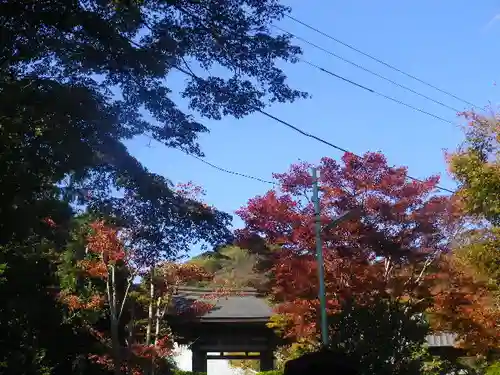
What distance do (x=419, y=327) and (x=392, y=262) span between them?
202 centimetres

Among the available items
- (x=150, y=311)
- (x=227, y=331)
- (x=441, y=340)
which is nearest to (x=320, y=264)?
(x=150, y=311)

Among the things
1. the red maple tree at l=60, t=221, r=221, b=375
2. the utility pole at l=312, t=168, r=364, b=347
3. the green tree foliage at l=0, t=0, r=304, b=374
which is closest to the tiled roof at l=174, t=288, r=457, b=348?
the red maple tree at l=60, t=221, r=221, b=375

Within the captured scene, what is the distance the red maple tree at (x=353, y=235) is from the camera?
43.0 ft

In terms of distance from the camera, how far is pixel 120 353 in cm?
1470

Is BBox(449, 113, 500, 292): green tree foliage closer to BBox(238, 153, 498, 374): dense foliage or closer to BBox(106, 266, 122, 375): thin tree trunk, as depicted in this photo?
BBox(238, 153, 498, 374): dense foliage

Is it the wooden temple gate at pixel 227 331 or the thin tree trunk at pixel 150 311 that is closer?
the thin tree trunk at pixel 150 311

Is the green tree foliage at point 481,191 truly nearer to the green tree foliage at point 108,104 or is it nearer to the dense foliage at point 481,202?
the dense foliage at point 481,202

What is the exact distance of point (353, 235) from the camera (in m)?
13.2

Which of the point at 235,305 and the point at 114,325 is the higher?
the point at 235,305

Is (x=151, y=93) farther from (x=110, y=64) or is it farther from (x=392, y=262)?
(x=392, y=262)

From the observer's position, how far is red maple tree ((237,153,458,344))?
43.0 feet

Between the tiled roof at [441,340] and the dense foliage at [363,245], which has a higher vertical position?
the dense foliage at [363,245]

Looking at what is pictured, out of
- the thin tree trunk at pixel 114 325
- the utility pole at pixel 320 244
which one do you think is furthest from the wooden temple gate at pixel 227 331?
the utility pole at pixel 320 244

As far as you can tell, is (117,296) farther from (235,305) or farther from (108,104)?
(108,104)
